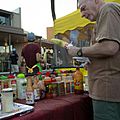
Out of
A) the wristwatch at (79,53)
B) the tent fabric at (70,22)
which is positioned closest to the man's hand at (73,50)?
the wristwatch at (79,53)

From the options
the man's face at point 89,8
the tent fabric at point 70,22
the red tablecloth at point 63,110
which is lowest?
the red tablecloth at point 63,110

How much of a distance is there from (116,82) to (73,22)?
190 cm

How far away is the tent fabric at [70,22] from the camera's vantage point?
106 inches

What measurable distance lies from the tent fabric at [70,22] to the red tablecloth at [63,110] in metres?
1.43

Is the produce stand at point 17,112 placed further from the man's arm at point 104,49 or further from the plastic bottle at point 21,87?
the man's arm at point 104,49

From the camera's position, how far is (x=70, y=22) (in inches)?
113

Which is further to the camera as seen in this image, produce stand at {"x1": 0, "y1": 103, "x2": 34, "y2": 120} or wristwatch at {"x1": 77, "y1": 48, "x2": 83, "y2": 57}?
wristwatch at {"x1": 77, "y1": 48, "x2": 83, "y2": 57}

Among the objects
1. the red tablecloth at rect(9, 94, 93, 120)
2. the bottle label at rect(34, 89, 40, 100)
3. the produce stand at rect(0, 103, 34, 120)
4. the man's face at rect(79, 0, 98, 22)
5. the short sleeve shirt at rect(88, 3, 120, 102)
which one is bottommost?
the red tablecloth at rect(9, 94, 93, 120)

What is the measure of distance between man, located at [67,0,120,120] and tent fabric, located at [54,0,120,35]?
1.54m

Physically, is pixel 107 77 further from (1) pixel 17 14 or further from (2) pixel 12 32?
(1) pixel 17 14

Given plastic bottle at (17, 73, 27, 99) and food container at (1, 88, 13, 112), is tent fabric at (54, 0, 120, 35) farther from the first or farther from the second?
food container at (1, 88, 13, 112)

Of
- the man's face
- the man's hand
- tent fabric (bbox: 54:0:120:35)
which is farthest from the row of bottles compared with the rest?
tent fabric (bbox: 54:0:120:35)

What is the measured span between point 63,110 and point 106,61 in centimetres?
36

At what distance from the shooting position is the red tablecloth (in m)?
0.99
